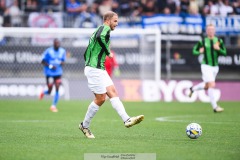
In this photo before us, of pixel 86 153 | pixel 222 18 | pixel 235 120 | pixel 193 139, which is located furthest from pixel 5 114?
pixel 222 18

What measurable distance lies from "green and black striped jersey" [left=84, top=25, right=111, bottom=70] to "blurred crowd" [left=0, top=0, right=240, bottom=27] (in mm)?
14808

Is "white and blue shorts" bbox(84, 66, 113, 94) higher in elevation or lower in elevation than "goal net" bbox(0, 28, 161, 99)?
higher

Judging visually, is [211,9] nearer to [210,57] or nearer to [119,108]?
[210,57]

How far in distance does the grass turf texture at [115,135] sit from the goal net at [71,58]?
421 cm

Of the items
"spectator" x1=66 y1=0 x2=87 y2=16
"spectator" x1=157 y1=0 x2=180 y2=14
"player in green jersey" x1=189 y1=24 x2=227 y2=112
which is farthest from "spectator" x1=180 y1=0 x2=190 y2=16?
"player in green jersey" x1=189 y1=24 x2=227 y2=112

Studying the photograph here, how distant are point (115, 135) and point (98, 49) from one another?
→ 5.63 ft

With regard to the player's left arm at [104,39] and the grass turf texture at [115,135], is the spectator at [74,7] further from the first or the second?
the player's left arm at [104,39]

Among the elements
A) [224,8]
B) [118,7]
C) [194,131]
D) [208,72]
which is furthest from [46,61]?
[194,131]

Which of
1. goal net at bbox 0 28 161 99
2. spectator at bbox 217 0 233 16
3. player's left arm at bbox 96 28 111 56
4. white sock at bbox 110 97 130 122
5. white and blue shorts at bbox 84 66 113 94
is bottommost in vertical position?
goal net at bbox 0 28 161 99

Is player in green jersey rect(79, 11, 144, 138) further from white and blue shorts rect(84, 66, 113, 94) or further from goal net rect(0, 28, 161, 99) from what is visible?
goal net rect(0, 28, 161, 99)

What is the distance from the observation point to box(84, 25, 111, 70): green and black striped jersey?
1127 cm

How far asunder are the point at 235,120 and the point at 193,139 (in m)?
4.78

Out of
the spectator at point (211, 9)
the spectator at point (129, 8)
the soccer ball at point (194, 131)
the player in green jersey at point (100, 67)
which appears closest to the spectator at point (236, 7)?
the spectator at point (211, 9)

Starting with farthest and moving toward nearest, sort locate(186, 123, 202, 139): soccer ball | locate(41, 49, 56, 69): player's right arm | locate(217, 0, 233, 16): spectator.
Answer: locate(217, 0, 233, 16): spectator < locate(41, 49, 56, 69): player's right arm < locate(186, 123, 202, 139): soccer ball
